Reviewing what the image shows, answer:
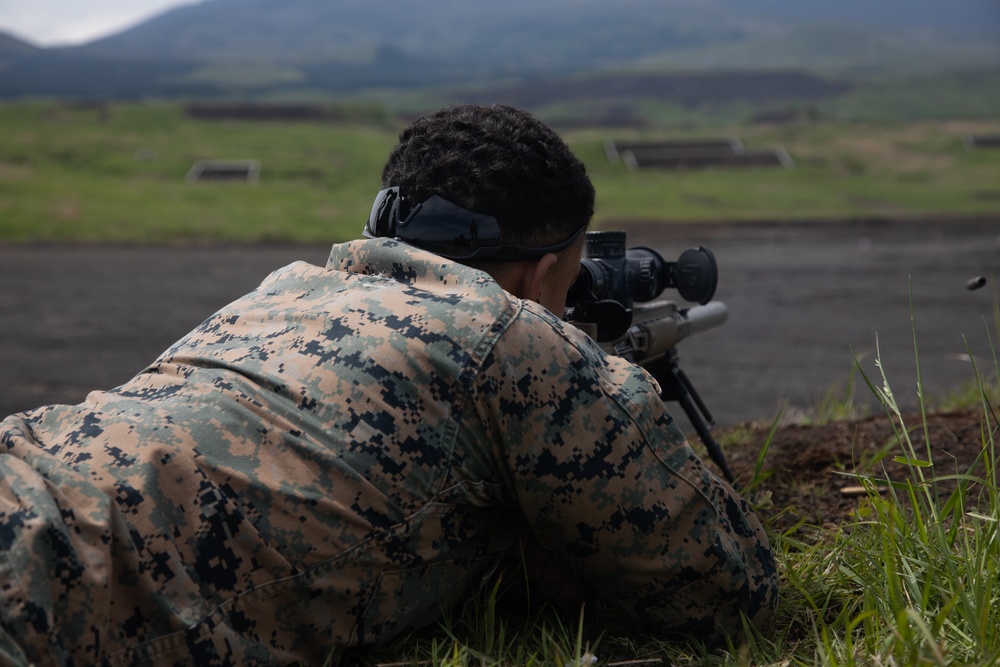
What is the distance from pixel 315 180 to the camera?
21062 mm

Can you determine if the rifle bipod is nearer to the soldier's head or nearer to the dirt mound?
the dirt mound

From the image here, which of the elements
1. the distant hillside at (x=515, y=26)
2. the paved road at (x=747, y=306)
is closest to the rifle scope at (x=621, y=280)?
the paved road at (x=747, y=306)

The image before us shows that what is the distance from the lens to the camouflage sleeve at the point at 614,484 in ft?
6.06

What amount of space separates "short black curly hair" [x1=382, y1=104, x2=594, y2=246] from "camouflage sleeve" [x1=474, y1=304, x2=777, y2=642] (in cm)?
27

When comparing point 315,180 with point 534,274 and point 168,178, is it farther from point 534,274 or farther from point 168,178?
point 534,274

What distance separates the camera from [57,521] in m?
1.55

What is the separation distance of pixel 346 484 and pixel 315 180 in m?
19.9

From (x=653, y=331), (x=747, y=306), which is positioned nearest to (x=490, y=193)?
(x=653, y=331)

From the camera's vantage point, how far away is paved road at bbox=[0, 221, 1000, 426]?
7520mm

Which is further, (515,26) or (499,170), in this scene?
(515,26)

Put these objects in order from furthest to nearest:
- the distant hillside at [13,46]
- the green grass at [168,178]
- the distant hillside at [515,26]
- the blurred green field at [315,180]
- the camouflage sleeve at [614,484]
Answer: the distant hillside at [515,26]
the distant hillside at [13,46]
the blurred green field at [315,180]
the green grass at [168,178]
the camouflage sleeve at [614,484]

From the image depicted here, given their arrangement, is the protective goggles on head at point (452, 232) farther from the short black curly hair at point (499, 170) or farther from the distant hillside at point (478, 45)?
the distant hillside at point (478, 45)

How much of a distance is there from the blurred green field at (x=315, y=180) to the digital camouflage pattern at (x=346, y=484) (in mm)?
13352

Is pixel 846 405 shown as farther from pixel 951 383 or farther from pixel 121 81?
pixel 121 81
